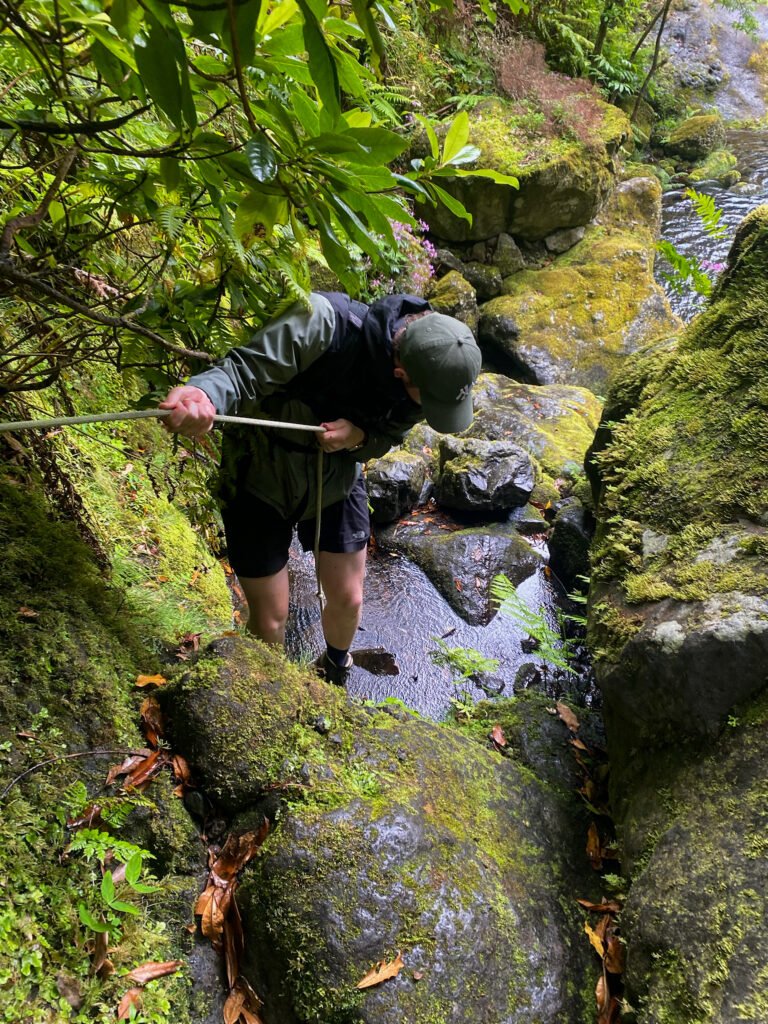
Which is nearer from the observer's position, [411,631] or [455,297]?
[411,631]

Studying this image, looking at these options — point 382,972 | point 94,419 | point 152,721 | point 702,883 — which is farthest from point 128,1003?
point 702,883

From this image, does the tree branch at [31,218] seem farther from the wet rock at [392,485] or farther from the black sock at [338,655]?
the wet rock at [392,485]

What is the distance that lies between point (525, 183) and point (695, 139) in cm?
975

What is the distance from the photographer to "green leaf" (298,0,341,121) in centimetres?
94

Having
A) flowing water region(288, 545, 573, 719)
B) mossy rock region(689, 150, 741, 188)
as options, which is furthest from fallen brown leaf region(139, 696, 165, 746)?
mossy rock region(689, 150, 741, 188)

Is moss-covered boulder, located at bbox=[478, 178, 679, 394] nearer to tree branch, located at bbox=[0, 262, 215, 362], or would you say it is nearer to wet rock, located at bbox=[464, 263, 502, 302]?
wet rock, located at bbox=[464, 263, 502, 302]

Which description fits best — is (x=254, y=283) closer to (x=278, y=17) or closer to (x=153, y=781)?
(x=278, y=17)

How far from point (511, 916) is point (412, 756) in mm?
679

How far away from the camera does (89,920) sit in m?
1.59

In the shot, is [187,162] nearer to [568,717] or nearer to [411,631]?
[568,717]

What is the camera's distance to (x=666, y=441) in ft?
11.9

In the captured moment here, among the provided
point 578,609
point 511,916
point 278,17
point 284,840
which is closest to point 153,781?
point 284,840

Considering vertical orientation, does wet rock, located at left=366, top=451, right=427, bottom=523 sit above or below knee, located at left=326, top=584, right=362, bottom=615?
below

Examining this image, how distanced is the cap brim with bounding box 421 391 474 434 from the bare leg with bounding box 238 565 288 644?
4.03ft
